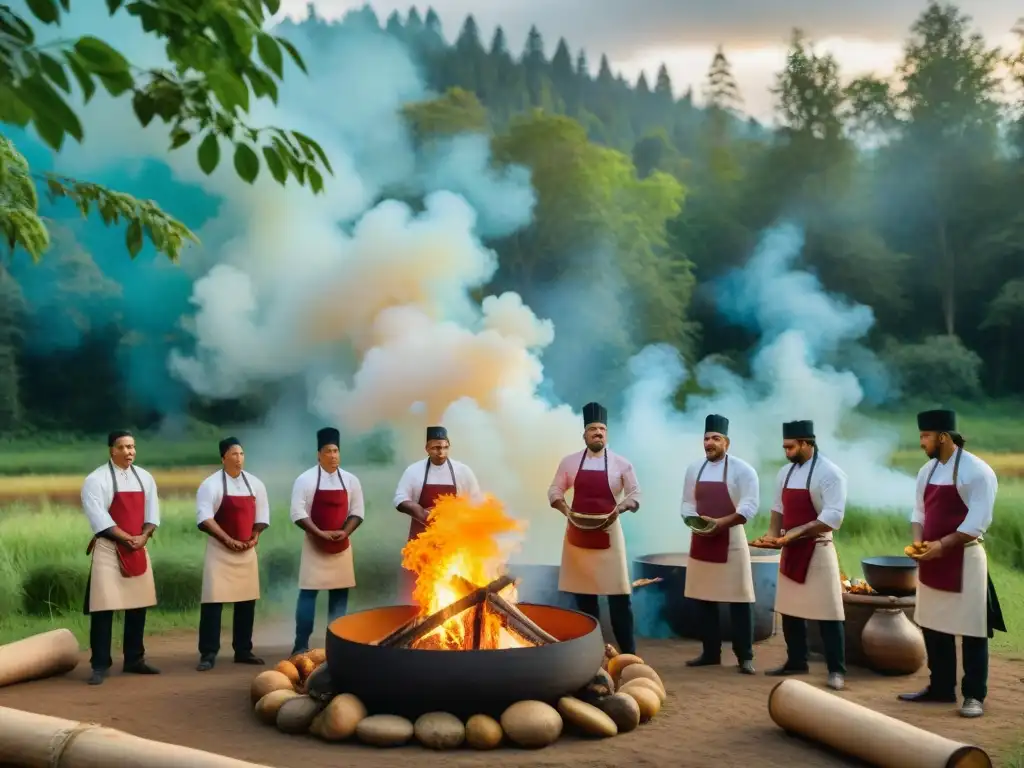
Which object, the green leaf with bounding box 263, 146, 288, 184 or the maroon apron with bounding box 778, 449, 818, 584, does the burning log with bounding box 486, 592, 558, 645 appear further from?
the green leaf with bounding box 263, 146, 288, 184

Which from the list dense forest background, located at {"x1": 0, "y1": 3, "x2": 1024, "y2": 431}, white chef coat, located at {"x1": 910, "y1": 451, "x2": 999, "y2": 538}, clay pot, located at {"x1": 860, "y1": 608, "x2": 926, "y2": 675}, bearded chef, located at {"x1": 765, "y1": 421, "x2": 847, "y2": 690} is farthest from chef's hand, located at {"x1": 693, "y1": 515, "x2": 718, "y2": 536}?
dense forest background, located at {"x1": 0, "y1": 3, "x2": 1024, "y2": 431}

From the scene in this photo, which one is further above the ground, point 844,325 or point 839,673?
point 844,325

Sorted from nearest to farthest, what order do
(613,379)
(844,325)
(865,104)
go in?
(613,379) < (844,325) < (865,104)

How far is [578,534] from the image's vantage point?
766 cm

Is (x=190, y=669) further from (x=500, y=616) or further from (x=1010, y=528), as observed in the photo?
(x=1010, y=528)

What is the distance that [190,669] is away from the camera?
7574 mm

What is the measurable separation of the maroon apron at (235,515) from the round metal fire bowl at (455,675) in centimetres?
200

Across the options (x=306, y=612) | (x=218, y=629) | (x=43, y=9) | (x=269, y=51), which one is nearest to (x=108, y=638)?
(x=218, y=629)

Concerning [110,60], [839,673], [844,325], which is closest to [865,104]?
[844,325]

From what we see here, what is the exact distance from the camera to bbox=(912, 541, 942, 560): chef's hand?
6.15m

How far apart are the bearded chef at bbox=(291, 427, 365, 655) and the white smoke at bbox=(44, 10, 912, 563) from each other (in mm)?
3163

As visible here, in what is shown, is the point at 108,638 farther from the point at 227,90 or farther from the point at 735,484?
the point at 227,90

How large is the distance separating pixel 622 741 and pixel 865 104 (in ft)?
62.8

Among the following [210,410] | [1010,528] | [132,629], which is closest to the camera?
[132,629]
